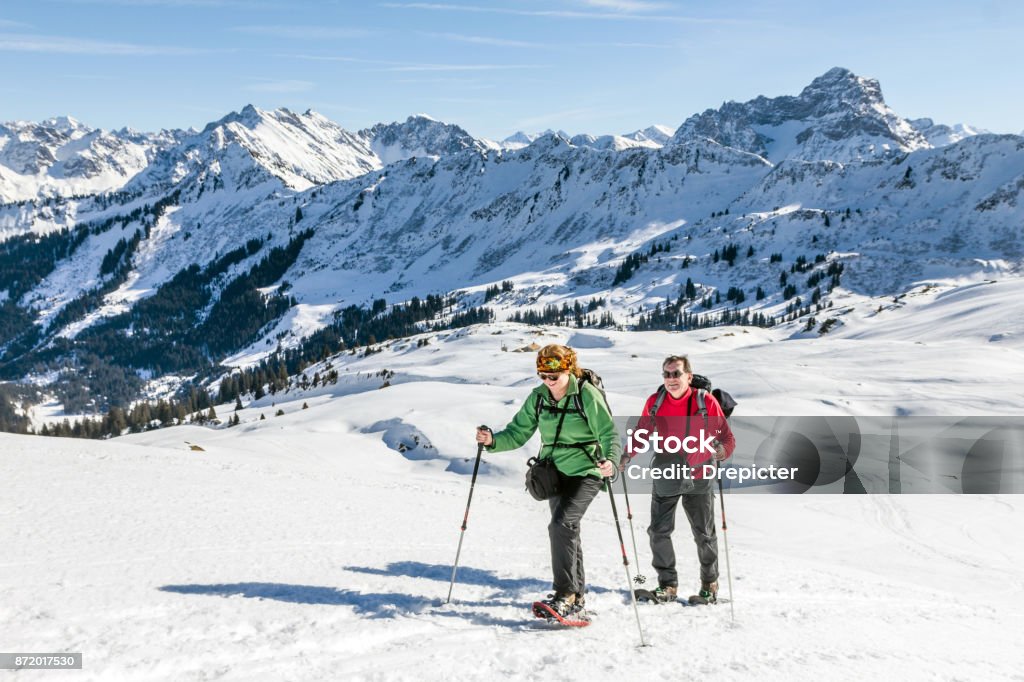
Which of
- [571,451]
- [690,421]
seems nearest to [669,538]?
[690,421]

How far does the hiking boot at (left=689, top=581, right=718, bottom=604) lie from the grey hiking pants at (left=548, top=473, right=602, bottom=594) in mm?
1856

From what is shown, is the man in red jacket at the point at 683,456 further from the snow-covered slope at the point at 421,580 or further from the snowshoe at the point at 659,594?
the snow-covered slope at the point at 421,580

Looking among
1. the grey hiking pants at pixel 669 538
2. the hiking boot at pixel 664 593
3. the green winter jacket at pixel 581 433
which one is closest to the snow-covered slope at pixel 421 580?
the hiking boot at pixel 664 593

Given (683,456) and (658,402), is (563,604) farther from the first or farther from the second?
(658,402)

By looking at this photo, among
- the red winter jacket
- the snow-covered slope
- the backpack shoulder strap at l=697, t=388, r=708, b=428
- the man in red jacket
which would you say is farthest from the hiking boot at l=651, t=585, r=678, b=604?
the backpack shoulder strap at l=697, t=388, r=708, b=428

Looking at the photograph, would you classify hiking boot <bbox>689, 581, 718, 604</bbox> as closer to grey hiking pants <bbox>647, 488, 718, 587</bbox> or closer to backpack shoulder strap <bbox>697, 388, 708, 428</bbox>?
grey hiking pants <bbox>647, 488, 718, 587</bbox>

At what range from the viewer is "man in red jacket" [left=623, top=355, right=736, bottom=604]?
8281 mm

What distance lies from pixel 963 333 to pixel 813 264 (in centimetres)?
11301

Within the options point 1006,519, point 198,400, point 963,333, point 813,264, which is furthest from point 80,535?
point 813,264

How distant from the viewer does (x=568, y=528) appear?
7441mm

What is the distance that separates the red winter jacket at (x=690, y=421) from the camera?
830cm

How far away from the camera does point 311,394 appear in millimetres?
75312

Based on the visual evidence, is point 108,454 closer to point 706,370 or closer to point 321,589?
point 321,589

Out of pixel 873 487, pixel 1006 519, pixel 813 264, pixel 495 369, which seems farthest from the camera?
pixel 813 264
